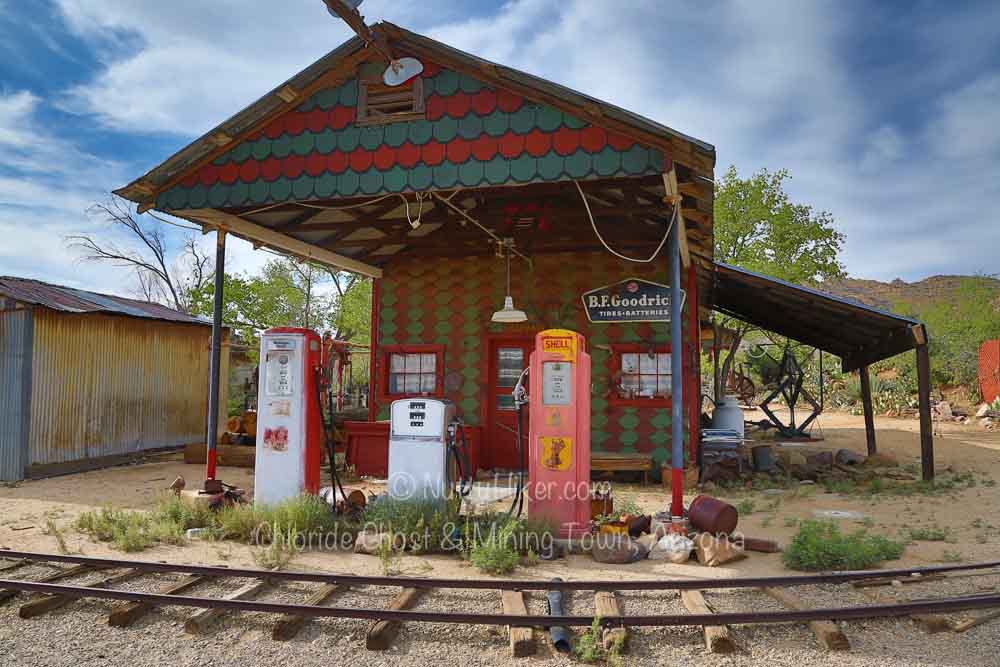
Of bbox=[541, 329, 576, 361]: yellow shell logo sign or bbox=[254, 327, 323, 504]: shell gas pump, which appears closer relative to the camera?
bbox=[541, 329, 576, 361]: yellow shell logo sign

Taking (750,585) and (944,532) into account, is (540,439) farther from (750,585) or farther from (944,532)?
(944,532)

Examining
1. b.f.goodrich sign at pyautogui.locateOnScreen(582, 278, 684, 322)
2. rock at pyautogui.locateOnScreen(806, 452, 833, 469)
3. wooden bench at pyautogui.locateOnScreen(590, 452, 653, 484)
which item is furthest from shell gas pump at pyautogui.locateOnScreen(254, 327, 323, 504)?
rock at pyautogui.locateOnScreen(806, 452, 833, 469)

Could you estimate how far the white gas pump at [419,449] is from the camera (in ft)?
25.0

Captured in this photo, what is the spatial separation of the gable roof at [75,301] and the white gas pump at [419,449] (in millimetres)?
6760

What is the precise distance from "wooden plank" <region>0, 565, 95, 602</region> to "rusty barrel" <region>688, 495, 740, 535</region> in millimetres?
5423

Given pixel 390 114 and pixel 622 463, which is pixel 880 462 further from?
pixel 390 114

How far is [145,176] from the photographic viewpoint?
8219 mm

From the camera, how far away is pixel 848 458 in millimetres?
13359

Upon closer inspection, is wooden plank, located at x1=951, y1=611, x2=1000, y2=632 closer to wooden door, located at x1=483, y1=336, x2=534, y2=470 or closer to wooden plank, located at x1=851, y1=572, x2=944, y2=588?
wooden plank, located at x1=851, y1=572, x2=944, y2=588

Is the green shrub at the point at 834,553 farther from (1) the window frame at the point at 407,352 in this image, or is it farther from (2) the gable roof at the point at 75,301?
(2) the gable roof at the point at 75,301

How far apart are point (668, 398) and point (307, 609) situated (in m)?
7.47

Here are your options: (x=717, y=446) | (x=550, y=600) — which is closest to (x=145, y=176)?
(x=550, y=600)

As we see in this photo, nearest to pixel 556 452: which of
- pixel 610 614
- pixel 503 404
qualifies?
pixel 610 614

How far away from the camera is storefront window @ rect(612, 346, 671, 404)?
36.6 feet
